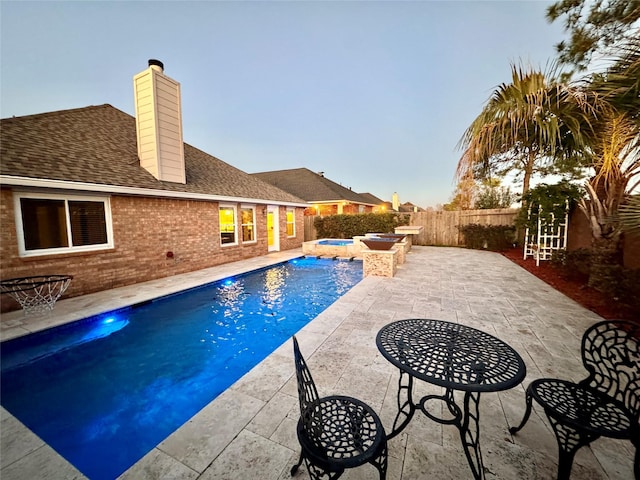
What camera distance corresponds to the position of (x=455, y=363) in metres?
1.68

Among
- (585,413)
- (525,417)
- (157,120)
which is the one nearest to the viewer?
(585,413)

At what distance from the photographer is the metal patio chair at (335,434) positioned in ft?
4.24

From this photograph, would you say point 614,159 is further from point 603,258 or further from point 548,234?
point 548,234

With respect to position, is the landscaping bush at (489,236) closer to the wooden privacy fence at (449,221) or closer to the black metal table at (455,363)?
the wooden privacy fence at (449,221)

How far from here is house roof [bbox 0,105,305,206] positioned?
17.1ft

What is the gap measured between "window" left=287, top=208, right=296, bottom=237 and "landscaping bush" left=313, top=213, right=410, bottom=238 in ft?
6.69

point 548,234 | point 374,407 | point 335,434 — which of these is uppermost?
point 548,234

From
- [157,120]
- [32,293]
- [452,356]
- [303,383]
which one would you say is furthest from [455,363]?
[157,120]

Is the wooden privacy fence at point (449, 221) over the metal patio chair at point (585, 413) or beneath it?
over

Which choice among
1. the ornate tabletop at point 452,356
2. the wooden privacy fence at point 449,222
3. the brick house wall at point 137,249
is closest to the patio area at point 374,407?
the ornate tabletop at point 452,356

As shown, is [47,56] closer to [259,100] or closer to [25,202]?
[25,202]

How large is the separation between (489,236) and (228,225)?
12099 mm

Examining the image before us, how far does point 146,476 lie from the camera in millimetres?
1653

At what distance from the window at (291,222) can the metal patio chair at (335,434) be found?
1250cm
